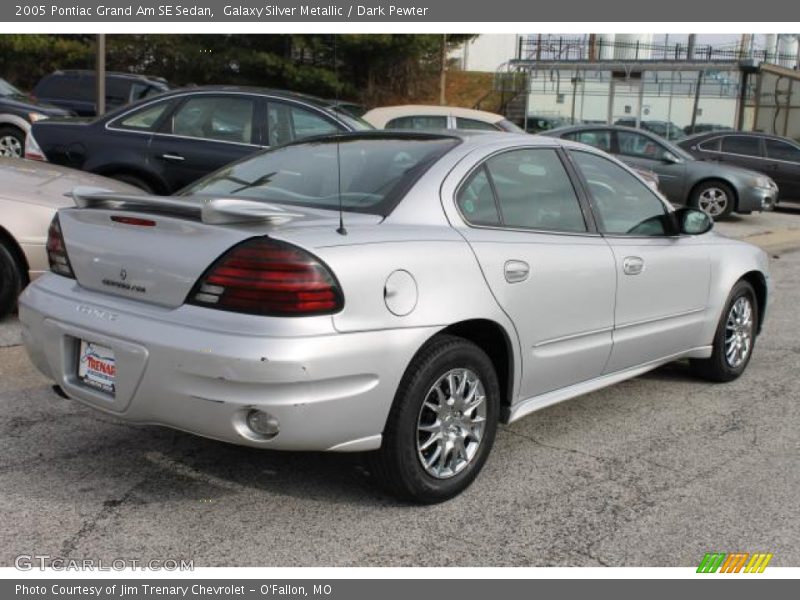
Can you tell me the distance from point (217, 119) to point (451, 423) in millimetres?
5581

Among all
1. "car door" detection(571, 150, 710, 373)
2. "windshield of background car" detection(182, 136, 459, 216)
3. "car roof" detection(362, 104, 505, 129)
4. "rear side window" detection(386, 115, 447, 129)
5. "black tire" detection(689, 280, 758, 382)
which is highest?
"car roof" detection(362, 104, 505, 129)

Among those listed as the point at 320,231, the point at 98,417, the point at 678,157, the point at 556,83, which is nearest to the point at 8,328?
the point at 98,417

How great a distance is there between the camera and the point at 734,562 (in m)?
3.16

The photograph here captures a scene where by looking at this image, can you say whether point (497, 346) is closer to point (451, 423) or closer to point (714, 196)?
point (451, 423)

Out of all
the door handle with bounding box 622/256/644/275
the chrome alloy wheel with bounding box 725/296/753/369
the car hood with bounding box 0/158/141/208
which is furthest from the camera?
the car hood with bounding box 0/158/141/208

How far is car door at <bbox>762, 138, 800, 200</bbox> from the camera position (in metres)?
16.6

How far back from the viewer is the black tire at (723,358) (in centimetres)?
529

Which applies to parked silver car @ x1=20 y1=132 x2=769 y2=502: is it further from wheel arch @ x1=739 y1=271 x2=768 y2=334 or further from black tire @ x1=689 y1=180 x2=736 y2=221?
black tire @ x1=689 y1=180 x2=736 y2=221

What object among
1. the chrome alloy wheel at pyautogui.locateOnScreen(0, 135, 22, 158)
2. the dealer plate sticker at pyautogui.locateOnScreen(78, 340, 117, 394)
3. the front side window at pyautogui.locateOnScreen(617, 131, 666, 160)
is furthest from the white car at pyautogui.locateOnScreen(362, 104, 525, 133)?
the dealer plate sticker at pyautogui.locateOnScreen(78, 340, 117, 394)

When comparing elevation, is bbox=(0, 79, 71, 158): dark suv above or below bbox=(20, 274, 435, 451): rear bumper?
above

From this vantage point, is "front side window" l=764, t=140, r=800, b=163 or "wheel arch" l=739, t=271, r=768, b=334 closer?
"wheel arch" l=739, t=271, r=768, b=334

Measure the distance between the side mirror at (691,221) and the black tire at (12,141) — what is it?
37.9ft

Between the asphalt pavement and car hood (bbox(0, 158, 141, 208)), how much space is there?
1.59m

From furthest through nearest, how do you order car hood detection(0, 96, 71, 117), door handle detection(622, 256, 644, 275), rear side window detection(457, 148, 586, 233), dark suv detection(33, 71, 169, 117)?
dark suv detection(33, 71, 169, 117) → car hood detection(0, 96, 71, 117) → door handle detection(622, 256, 644, 275) → rear side window detection(457, 148, 586, 233)
